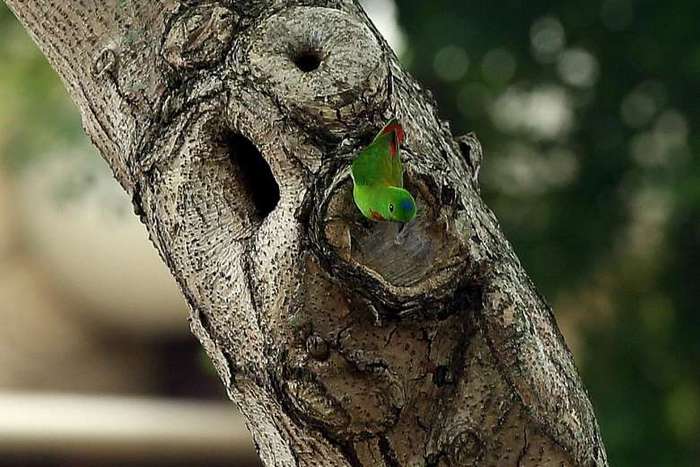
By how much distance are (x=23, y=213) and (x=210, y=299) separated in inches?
84.7

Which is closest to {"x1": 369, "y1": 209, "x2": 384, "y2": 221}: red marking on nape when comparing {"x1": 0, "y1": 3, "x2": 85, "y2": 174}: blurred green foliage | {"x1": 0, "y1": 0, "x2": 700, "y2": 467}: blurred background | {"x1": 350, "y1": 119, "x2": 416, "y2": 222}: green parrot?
{"x1": 350, "y1": 119, "x2": 416, "y2": 222}: green parrot

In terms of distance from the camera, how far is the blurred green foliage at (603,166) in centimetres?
144

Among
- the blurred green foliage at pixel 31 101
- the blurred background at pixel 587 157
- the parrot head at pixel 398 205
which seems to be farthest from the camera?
the blurred green foliage at pixel 31 101

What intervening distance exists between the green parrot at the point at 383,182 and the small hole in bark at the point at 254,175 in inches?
3.6

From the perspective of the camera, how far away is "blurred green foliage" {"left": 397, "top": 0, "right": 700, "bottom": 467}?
144cm

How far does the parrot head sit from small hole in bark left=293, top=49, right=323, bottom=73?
0.30ft

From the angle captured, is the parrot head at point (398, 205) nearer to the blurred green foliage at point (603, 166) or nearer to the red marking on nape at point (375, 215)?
the red marking on nape at point (375, 215)

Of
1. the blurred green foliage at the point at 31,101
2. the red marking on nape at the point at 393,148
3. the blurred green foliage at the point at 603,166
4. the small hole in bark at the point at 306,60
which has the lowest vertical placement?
the red marking on nape at the point at 393,148

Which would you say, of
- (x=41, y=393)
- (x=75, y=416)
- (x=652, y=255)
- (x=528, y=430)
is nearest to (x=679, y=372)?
(x=652, y=255)

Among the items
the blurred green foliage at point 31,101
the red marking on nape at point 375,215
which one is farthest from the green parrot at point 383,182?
the blurred green foliage at point 31,101

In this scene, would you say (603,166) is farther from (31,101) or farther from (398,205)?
(398,205)

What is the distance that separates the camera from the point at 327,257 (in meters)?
0.44

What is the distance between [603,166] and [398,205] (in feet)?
3.78

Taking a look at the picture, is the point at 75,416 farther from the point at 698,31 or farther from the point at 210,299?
the point at 210,299
